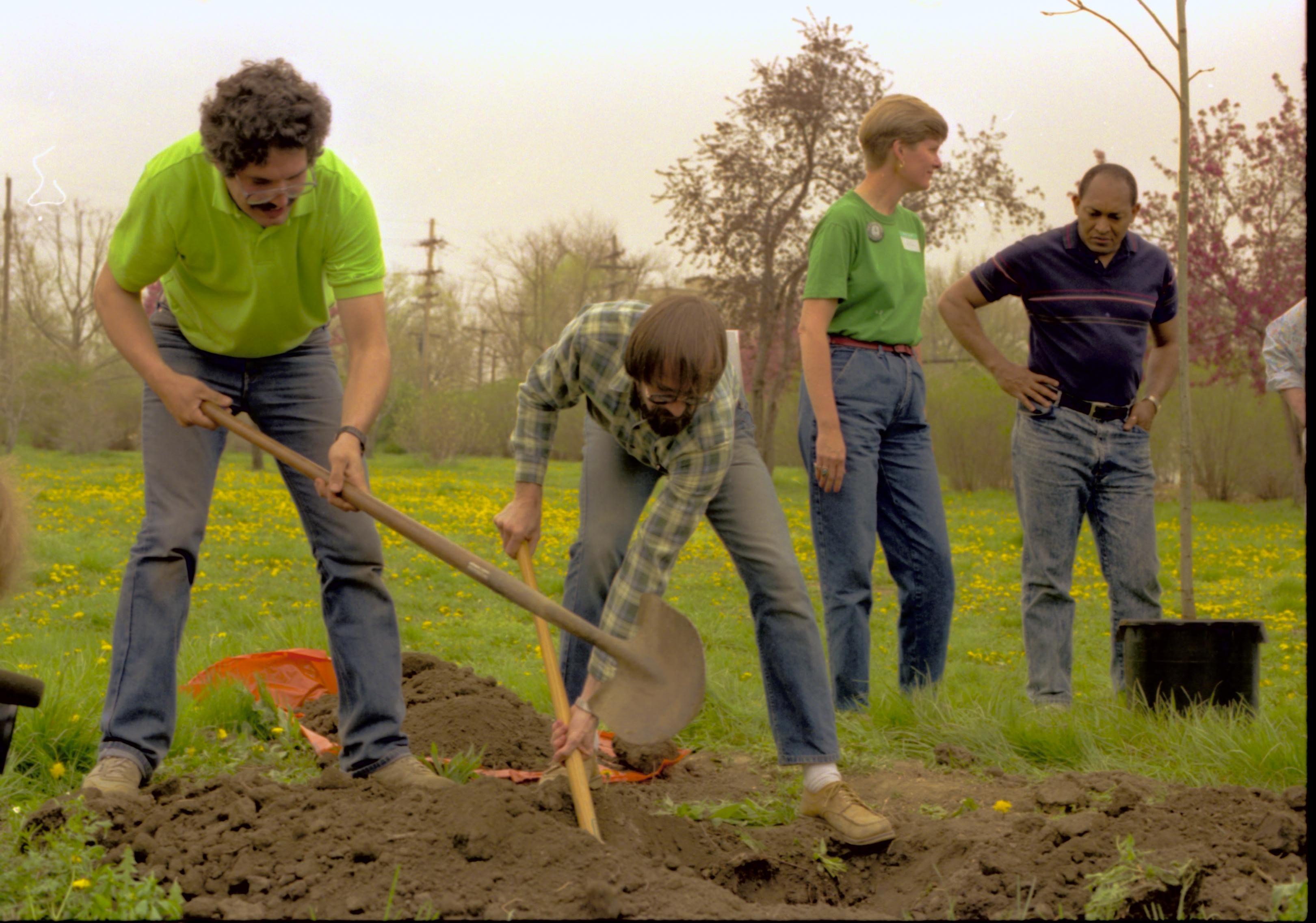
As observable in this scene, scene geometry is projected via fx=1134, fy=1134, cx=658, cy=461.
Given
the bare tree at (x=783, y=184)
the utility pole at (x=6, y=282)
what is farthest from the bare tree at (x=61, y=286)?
the bare tree at (x=783, y=184)

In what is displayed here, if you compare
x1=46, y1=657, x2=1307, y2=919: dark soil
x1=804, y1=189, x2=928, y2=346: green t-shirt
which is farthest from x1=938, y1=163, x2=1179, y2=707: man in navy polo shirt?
x1=46, y1=657, x2=1307, y2=919: dark soil

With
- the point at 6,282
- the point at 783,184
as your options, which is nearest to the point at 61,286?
the point at 6,282

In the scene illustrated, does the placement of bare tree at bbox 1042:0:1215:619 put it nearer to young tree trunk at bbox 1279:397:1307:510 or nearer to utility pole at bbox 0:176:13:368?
young tree trunk at bbox 1279:397:1307:510

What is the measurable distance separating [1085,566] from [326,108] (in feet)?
28.7

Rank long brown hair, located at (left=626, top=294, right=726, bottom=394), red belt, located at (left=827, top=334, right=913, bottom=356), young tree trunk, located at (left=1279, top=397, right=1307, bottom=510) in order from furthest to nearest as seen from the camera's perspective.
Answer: young tree trunk, located at (left=1279, top=397, right=1307, bottom=510)
red belt, located at (left=827, top=334, right=913, bottom=356)
long brown hair, located at (left=626, top=294, right=726, bottom=394)

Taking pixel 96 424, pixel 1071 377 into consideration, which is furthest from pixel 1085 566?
pixel 96 424

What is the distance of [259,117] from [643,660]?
4.78 feet

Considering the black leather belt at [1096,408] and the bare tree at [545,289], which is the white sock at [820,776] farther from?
the bare tree at [545,289]

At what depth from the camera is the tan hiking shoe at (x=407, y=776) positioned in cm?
277

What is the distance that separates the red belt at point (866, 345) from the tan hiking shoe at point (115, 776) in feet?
7.83

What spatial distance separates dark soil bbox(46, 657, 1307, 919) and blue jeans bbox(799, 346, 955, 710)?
34.6 inches

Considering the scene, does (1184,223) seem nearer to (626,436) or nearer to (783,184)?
(626,436)

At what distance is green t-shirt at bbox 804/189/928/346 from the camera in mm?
3719

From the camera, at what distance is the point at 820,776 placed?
280cm
